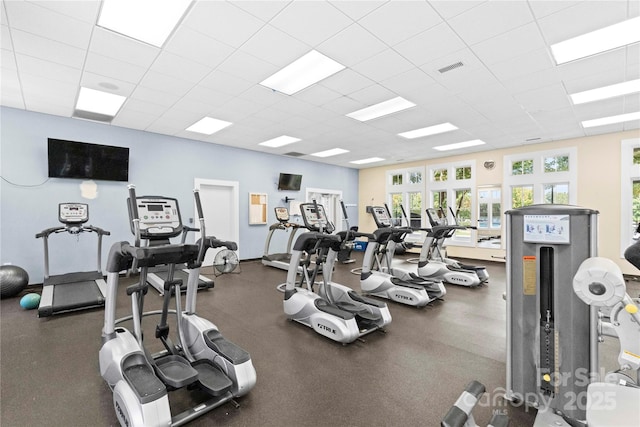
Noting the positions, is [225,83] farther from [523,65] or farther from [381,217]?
[523,65]

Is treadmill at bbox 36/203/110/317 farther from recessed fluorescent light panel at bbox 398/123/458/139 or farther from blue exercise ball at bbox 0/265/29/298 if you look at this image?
recessed fluorescent light panel at bbox 398/123/458/139

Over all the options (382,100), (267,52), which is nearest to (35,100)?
(267,52)

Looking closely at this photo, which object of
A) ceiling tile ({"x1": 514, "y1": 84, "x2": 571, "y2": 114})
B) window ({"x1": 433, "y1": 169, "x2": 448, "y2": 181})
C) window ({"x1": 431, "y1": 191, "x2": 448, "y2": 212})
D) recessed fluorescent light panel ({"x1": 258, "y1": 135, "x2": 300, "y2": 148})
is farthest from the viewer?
window ({"x1": 433, "y1": 169, "x2": 448, "y2": 181})

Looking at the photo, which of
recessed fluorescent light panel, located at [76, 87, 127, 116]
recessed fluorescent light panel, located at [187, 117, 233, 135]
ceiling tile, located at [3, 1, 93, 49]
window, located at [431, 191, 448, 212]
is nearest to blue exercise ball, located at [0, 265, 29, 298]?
recessed fluorescent light panel, located at [76, 87, 127, 116]

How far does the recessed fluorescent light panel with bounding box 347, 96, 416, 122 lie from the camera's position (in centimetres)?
478

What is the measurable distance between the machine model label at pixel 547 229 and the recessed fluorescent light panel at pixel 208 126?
17.3ft

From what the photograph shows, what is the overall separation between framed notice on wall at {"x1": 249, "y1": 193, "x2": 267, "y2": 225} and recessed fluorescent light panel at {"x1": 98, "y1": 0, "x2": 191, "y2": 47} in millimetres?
5214

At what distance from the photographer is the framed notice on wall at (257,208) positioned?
26.3ft

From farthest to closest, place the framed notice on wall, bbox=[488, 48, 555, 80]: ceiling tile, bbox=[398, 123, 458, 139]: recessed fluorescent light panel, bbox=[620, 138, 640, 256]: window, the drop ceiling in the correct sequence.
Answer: the framed notice on wall
bbox=[620, 138, 640, 256]: window
bbox=[398, 123, 458, 139]: recessed fluorescent light panel
bbox=[488, 48, 555, 80]: ceiling tile
the drop ceiling

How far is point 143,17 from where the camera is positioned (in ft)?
8.86

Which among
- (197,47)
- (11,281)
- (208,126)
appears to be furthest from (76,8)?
(11,281)

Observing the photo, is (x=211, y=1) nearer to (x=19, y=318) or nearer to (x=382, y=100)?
(x=382, y=100)

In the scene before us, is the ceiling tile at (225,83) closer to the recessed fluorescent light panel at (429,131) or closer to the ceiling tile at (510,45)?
the ceiling tile at (510,45)

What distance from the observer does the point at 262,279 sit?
5961mm
